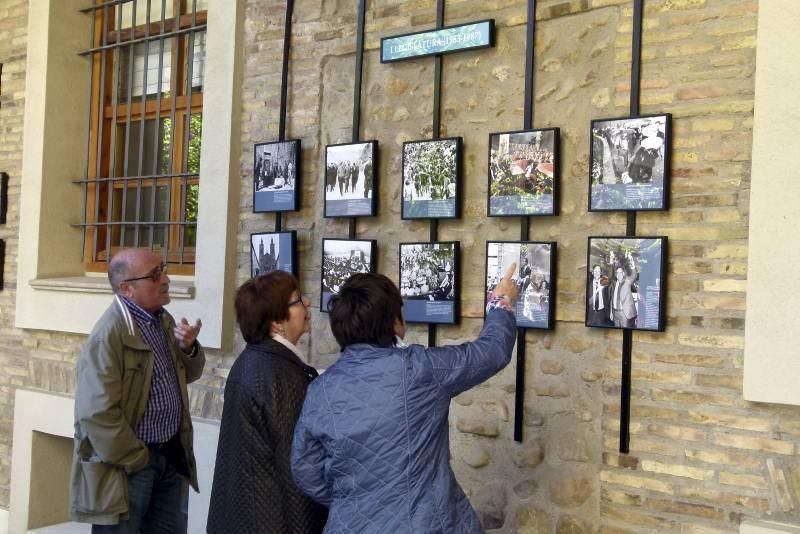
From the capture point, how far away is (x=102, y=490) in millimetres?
3996

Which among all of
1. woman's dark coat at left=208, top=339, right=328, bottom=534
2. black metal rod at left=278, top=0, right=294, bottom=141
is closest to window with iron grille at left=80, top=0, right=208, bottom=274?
black metal rod at left=278, top=0, right=294, bottom=141

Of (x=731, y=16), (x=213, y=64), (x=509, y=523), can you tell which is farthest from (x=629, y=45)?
(x=213, y=64)

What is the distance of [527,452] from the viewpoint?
4504mm

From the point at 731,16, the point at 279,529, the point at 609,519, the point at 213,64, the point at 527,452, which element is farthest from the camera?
the point at 213,64

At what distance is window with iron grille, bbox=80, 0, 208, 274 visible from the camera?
21.6 ft

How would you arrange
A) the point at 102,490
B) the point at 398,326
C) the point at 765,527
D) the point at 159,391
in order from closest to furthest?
the point at 398,326, the point at 765,527, the point at 102,490, the point at 159,391

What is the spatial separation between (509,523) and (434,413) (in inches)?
71.6

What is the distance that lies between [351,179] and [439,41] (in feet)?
2.90

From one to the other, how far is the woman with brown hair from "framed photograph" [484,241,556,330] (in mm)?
1352

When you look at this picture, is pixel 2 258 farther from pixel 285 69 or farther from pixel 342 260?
pixel 342 260

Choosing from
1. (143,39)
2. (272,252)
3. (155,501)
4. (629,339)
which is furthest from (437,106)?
(143,39)

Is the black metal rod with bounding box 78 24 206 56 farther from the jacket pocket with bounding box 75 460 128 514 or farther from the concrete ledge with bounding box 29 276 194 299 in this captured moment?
the jacket pocket with bounding box 75 460 128 514

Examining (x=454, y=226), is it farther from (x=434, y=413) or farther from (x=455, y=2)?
(x=434, y=413)

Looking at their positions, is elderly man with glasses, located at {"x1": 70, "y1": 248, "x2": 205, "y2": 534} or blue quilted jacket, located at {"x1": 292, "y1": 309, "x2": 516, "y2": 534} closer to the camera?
blue quilted jacket, located at {"x1": 292, "y1": 309, "x2": 516, "y2": 534}
